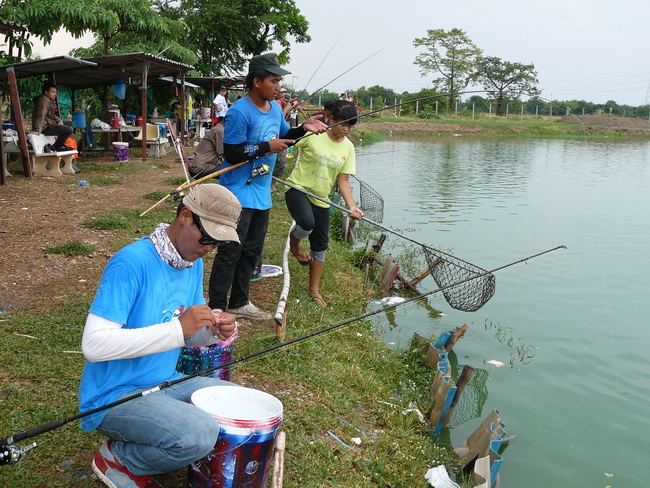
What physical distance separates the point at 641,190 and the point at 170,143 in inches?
597

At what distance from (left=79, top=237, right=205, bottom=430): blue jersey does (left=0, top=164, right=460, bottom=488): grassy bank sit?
600 mm

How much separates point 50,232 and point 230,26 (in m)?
29.7

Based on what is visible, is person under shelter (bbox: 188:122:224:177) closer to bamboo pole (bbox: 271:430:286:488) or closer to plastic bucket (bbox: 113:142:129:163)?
bamboo pole (bbox: 271:430:286:488)

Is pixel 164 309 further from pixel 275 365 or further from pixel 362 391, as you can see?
pixel 362 391

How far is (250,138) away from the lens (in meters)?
4.63

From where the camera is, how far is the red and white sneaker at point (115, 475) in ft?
8.54

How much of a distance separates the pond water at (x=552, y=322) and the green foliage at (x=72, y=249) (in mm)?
3389

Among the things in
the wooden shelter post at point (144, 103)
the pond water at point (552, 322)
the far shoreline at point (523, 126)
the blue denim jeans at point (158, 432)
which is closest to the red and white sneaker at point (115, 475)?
the blue denim jeans at point (158, 432)

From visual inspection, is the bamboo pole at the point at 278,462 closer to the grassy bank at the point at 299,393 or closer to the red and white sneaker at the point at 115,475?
the grassy bank at the point at 299,393

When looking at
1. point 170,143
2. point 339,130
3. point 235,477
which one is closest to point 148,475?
point 235,477

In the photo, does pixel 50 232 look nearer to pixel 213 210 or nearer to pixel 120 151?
pixel 213 210

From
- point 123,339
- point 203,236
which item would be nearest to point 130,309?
point 123,339

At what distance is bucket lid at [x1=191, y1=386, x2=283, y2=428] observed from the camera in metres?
2.70

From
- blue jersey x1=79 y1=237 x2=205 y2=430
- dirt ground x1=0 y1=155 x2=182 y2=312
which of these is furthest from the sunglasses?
dirt ground x1=0 y1=155 x2=182 y2=312
